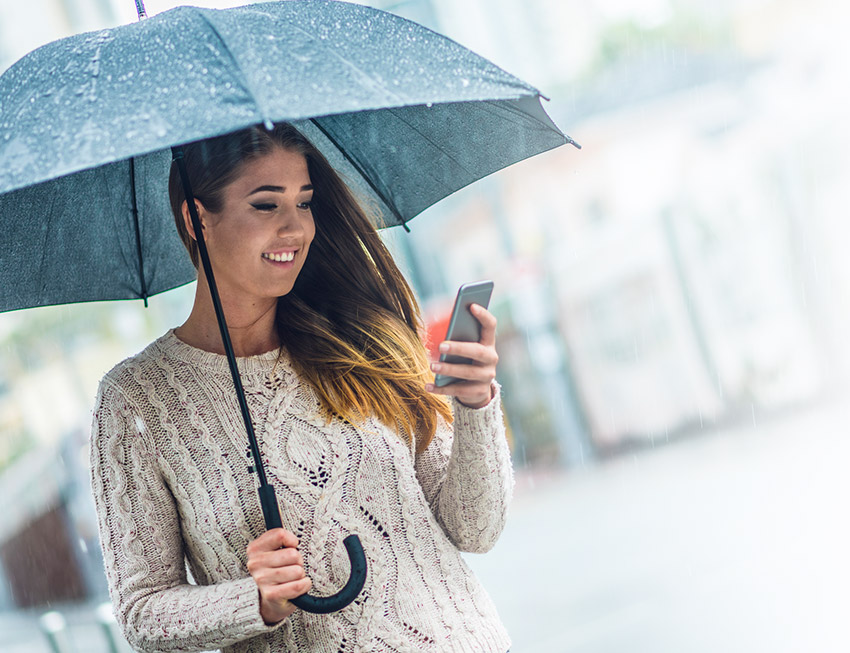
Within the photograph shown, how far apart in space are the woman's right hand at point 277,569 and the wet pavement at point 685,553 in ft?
6.56

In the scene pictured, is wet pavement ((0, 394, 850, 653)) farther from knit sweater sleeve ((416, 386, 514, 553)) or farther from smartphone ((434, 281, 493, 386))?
smartphone ((434, 281, 493, 386))

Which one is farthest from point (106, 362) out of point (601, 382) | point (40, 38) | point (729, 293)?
point (729, 293)

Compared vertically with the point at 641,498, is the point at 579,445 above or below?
above

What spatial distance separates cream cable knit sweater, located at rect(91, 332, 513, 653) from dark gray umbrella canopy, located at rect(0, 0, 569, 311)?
27 centimetres

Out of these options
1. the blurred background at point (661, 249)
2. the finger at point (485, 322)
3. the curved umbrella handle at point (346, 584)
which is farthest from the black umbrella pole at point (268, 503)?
the blurred background at point (661, 249)

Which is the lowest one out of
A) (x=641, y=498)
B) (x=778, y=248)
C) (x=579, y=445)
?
(x=641, y=498)

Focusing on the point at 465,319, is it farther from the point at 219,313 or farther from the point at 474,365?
the point at 219,313

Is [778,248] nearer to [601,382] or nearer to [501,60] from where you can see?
[601,382]

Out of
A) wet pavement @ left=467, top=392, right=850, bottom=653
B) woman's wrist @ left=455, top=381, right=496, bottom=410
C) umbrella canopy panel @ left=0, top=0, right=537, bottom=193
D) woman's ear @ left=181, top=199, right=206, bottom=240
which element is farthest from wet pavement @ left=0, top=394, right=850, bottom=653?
umbrella canopy panel @ left=0, top=0, right=537, bottom=193

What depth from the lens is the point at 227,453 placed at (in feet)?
4.81

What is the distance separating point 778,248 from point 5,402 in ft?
20.7

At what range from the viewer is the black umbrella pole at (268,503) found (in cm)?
131

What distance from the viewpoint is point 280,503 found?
4.68 feet

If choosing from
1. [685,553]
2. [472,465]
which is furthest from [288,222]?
[685,553]
